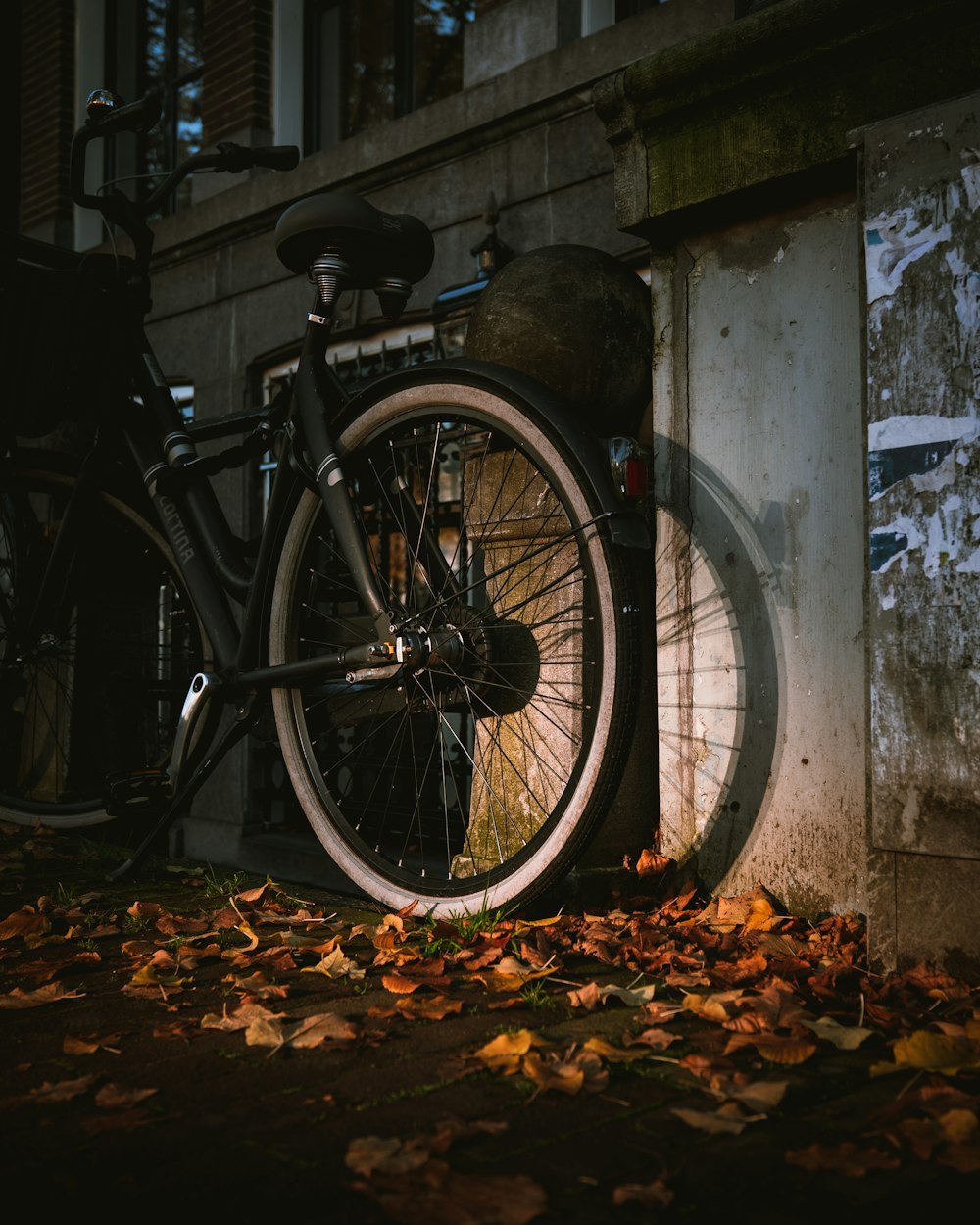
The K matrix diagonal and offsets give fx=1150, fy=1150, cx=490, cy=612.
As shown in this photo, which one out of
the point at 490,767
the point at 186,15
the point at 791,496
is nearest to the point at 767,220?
the point at 791,496

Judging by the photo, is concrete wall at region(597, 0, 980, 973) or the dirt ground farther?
concrete wall at region(597, 0, 980, 973)

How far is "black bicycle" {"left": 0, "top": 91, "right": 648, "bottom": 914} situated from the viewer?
9.25 feet

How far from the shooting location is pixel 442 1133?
1.73m

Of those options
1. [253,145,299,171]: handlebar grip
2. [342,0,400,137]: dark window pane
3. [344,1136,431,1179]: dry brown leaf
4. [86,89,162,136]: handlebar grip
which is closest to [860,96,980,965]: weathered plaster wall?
[344,1136,431,1179]: dry brown leaf

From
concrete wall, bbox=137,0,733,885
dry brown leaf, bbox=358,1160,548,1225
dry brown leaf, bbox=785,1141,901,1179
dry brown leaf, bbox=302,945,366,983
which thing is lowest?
dry brown leaf, bbox=358,1160,548,1225

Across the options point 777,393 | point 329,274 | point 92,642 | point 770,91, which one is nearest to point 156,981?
point 329,274

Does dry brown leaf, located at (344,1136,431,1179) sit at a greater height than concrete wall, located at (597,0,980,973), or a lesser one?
lesser

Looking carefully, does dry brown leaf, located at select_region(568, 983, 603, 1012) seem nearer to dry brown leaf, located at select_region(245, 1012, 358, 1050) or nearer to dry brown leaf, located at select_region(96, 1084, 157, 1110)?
dry brown leaf, located at select_region(245, 1012, 358, 1050)

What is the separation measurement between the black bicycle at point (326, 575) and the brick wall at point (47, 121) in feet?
15.3

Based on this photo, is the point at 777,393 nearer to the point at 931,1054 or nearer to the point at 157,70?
the point at 931,1054

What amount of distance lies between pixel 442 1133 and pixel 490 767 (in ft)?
6.00

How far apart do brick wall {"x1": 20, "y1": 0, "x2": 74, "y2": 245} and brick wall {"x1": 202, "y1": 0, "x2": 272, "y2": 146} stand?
65.9 inches

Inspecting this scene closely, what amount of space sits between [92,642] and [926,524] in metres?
3.21

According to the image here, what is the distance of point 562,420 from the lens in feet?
9.09
